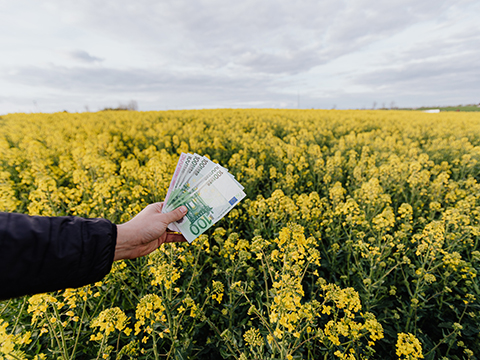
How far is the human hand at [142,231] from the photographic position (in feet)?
5.82

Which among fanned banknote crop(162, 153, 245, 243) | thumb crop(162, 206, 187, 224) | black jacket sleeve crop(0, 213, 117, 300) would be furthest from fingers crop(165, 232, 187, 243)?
black jacket sleeve crop(0, 213, 117, 300)

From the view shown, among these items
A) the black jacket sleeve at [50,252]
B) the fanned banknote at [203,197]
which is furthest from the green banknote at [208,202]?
the black jacket sleeve at [50,252]

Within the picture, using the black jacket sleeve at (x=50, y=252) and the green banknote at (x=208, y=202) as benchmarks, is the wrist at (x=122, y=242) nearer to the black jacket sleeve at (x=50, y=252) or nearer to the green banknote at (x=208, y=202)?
the black jacket sleeve at (x=50, y=252)

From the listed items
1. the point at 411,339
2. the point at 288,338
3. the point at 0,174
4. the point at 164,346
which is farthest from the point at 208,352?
the point at 0,174

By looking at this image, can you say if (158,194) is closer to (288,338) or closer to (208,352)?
(208,352)

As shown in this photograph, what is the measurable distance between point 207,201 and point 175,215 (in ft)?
1.08

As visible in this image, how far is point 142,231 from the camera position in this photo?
186 cm

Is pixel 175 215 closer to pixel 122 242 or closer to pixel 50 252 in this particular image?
pixel 122 242

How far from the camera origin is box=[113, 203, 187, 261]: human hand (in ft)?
5.82

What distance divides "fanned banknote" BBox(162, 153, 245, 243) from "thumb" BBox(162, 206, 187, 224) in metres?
0.06

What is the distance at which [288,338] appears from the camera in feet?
5.84

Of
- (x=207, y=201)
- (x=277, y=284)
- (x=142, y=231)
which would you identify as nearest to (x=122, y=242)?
(x=142, y=231)

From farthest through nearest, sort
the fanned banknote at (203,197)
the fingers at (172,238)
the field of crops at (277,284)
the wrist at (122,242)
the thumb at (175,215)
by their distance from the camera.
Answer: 1. the fingers at (172,238)
2. the fanned banknote at (203,197)
3. the thumb at (175,215)
4. the field of crops at (277,284)
5. the wrist at (122,242)

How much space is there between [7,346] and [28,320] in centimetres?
165
